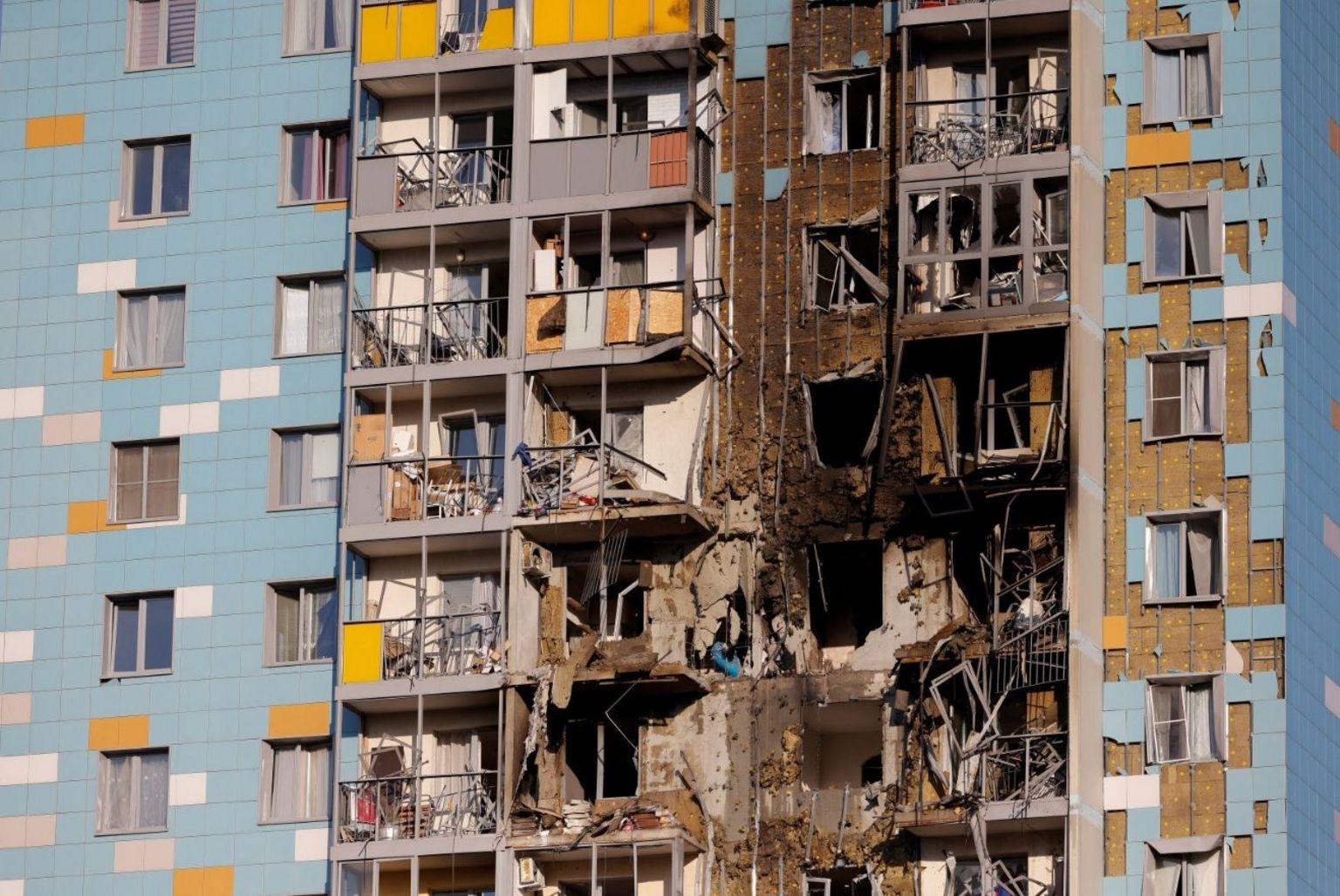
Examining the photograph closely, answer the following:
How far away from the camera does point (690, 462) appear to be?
253ft

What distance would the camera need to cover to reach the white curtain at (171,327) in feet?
268

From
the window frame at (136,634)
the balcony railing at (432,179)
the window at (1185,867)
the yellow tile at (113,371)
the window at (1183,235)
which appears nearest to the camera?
the window at (1185,867)

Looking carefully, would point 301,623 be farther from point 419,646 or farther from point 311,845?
point 311,845

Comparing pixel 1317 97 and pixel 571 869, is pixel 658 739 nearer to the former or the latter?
pixel 571 869

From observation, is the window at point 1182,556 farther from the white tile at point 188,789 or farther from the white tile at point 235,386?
the white tile at point 188,789

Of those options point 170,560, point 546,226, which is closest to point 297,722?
point 170,560

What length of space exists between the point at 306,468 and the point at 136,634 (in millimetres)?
5086

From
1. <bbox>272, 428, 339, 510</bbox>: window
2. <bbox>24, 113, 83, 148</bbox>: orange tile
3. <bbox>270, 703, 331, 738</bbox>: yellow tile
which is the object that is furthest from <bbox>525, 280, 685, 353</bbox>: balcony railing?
<bbox>24, 113, 83, 148</bbox>: orange tile

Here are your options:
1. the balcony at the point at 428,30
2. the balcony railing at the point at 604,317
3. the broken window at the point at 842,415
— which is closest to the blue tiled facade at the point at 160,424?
the balcony at the point at 428,30

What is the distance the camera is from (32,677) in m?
80.2

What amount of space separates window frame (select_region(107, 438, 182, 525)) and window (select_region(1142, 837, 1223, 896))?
22.5 meters

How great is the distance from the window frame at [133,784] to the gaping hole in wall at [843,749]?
13664mm

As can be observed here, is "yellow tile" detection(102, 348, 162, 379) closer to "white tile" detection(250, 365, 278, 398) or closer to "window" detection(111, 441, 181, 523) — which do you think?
"window" detection(111, 441, 181, 523)

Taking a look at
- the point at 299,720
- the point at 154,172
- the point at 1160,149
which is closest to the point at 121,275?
the point at 154,172
